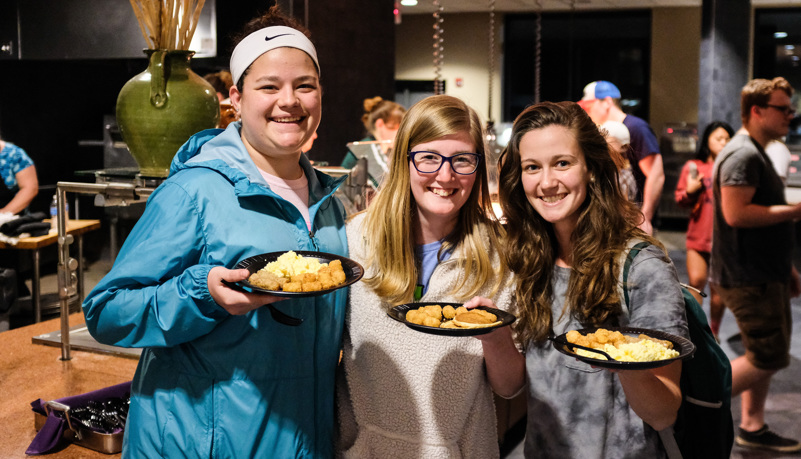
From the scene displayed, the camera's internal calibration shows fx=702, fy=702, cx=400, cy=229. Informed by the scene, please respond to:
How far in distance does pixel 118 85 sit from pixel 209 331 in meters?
7.95

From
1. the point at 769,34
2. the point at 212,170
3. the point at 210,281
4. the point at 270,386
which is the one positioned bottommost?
the point at 270,386

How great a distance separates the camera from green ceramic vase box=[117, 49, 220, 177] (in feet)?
6.36

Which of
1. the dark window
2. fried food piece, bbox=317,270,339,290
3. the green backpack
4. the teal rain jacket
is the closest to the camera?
fried food piece, bbox=317,270,339,290

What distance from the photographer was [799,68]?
11594mm

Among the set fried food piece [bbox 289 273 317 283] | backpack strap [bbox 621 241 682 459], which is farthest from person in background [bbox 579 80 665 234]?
fried food piece [bbox 289 273 317 283]

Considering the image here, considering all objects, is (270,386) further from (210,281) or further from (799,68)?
(799,68)

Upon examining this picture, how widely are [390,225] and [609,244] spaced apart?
50 centimetres

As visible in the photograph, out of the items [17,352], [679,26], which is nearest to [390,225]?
[17,352]

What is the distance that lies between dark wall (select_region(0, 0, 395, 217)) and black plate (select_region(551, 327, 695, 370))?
11.5 feet

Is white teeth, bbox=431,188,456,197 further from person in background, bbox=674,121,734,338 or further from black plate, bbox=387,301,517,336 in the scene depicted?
person in background, bbox=674,121,734,338

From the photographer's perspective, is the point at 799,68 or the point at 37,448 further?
the point at 799,68

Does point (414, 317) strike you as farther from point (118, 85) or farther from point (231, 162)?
point (118, 85)

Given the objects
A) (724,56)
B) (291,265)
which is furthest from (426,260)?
(724,56)

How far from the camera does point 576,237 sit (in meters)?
1.62
